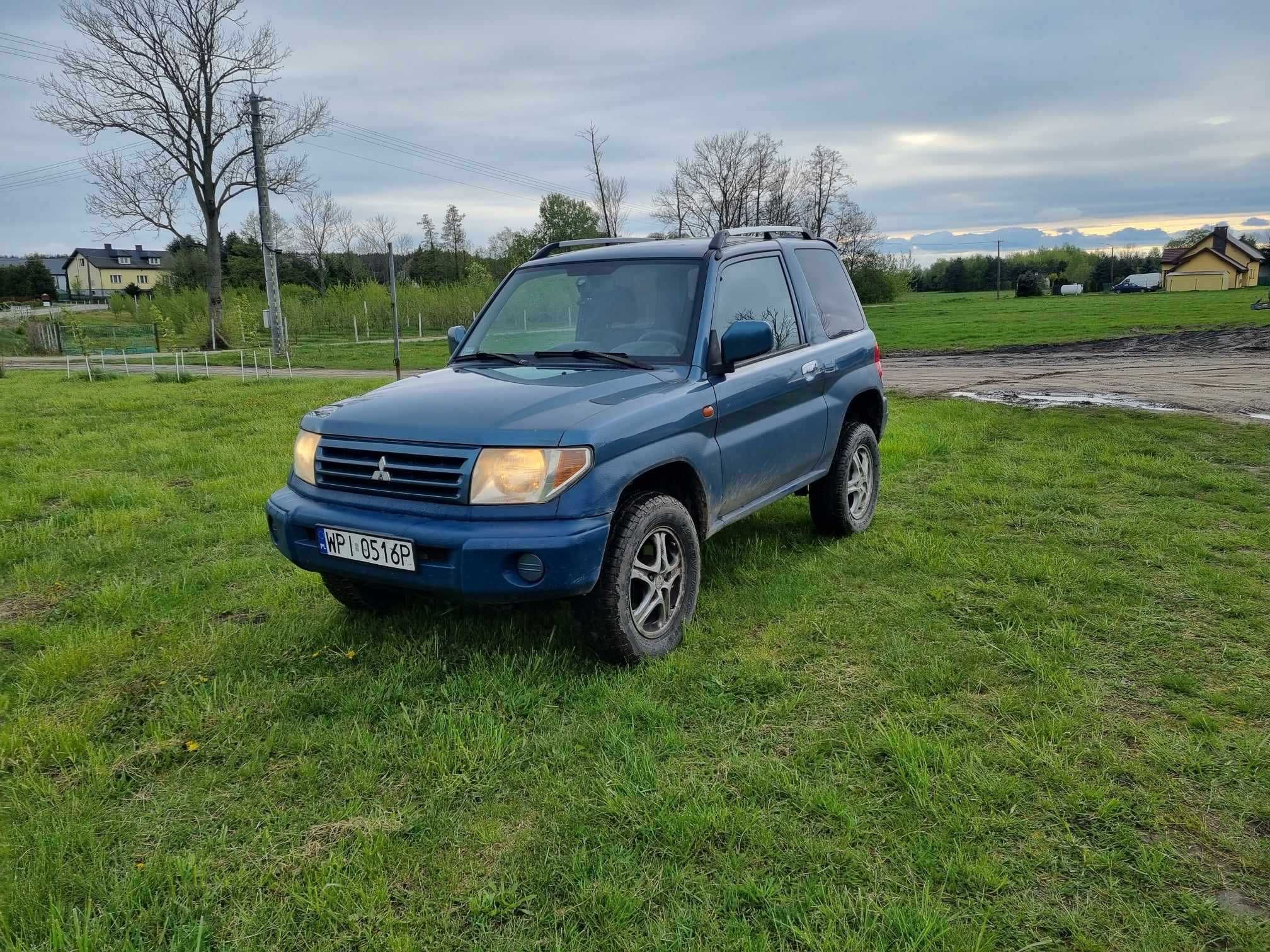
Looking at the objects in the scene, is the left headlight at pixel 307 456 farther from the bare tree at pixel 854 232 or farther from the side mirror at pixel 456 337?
the bare tree at pixel 854 232

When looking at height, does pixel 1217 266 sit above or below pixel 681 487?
above

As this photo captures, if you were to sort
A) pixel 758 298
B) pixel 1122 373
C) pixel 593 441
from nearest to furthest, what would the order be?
1. pixel 593 441
2. pixel 758 298
3. pixel 1122 373

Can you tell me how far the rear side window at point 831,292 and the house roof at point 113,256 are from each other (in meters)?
116

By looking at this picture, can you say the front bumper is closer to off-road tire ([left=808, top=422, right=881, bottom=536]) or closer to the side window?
the side window

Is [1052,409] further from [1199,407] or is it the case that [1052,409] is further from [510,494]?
[510,494]

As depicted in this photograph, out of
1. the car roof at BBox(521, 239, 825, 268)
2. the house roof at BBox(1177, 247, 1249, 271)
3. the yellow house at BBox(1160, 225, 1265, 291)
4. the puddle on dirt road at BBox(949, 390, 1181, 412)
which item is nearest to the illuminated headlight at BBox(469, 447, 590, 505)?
the car roof at BBox(521, 239, 825, 268)

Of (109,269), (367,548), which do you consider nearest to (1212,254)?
(367,548)

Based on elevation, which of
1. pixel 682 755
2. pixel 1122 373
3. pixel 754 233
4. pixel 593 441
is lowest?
pixel 682 755

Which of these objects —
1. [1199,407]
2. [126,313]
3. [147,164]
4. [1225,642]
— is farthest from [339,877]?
[126,313]

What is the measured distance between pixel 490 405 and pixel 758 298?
1.89 meters

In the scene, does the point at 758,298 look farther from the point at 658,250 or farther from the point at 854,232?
the point at 854,232

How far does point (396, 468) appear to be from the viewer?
3598mm

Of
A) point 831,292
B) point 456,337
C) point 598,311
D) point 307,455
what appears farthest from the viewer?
point 831,292

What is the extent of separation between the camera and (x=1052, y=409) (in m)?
10.9
